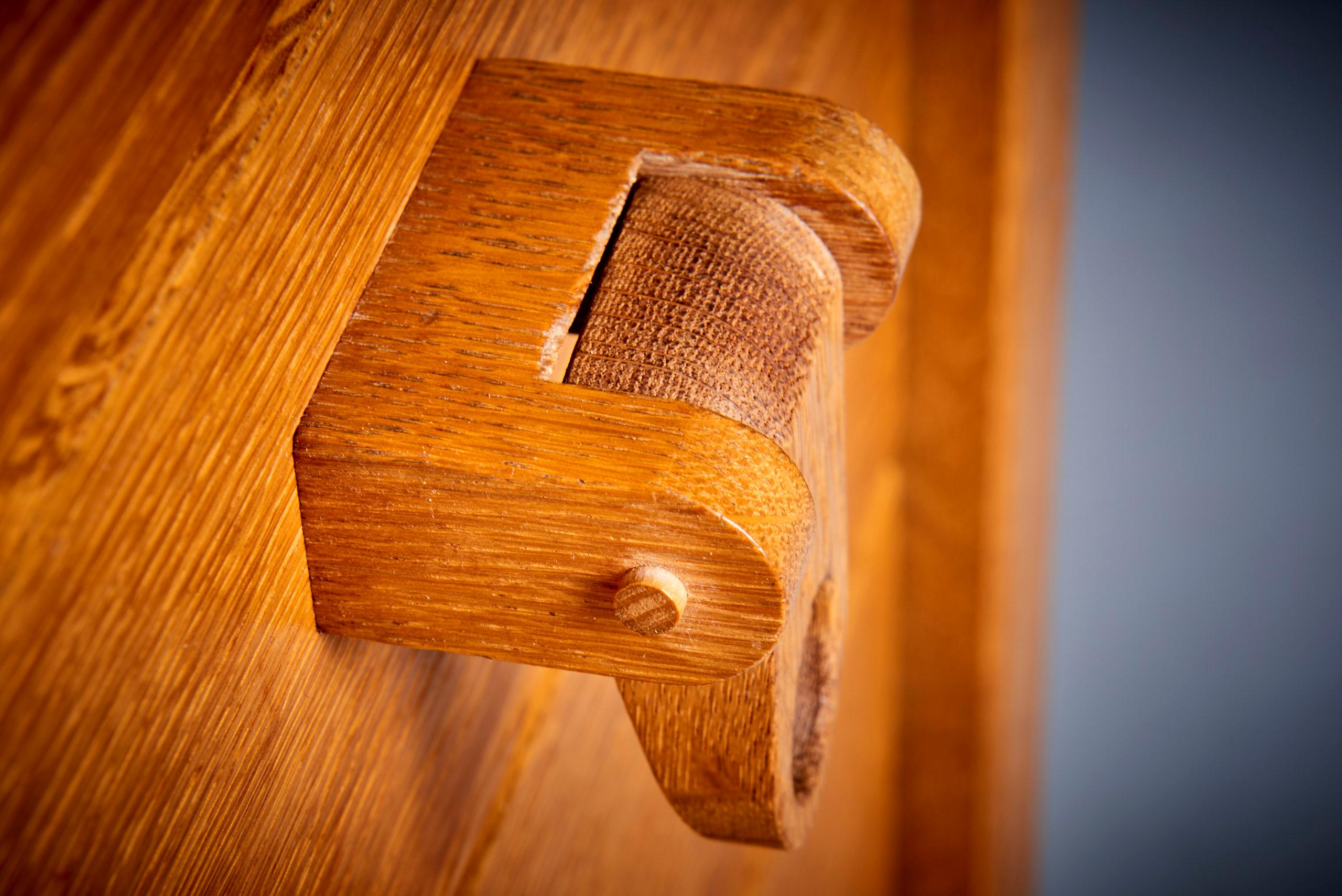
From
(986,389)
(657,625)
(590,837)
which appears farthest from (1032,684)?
(657,625)

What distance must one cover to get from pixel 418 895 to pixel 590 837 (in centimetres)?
15

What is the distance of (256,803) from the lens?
0.26 metres

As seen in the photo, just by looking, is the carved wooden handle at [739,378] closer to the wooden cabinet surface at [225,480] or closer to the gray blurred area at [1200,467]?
the wooden cabinet surface at [225,480]

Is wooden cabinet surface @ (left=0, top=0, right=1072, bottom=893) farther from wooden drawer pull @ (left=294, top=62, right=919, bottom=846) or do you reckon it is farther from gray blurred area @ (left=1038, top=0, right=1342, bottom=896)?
gray blurred area @ (left=1038, top=0, right=1342, bottom=896)

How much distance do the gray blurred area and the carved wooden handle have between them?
46.5 inches

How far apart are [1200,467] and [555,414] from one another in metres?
1.67

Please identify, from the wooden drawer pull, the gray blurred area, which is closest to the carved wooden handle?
the wooden drawer pull

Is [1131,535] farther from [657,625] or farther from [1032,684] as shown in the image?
[657,625]

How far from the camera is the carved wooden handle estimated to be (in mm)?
254

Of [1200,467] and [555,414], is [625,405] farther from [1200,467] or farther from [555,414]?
[1200,467]

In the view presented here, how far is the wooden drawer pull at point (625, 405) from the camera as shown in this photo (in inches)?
8.8

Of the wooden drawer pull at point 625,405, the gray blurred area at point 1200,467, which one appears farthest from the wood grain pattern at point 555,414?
the gray blurred area at point 1200,467

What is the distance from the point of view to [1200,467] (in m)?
1.67

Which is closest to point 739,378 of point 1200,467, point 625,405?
point 625,405
